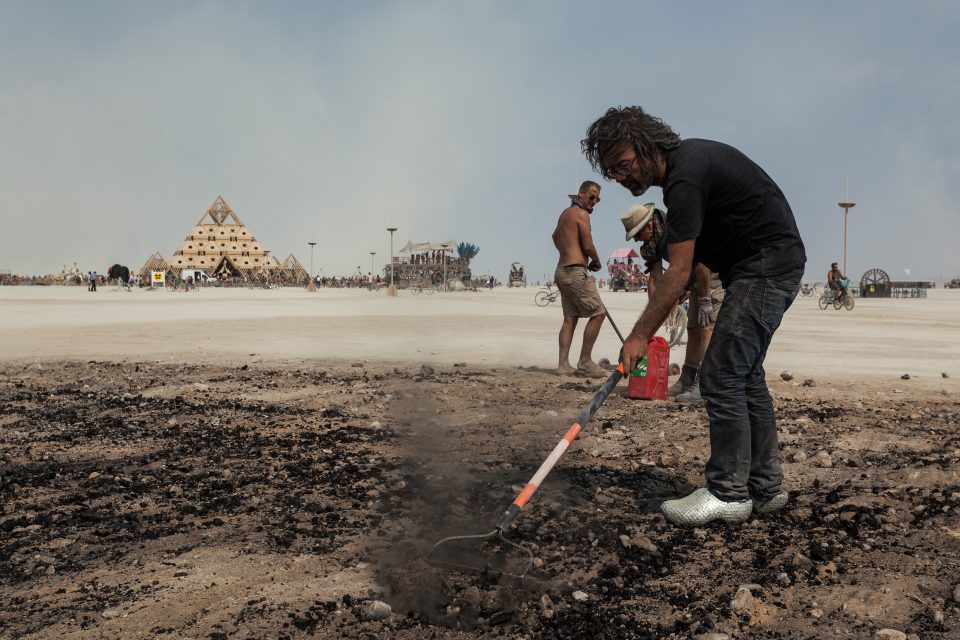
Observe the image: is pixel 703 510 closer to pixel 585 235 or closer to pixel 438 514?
pixel 438 514

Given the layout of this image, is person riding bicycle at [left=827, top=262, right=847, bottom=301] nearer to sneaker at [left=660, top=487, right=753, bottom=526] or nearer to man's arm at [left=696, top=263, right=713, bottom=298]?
man's arm at [left=696, top=263, right=713, bottom=298]

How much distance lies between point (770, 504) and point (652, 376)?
2872 millimetres

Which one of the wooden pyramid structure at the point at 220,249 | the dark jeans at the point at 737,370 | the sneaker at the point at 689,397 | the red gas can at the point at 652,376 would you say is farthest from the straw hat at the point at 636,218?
the wooden pyramid structure at the point at 220,249

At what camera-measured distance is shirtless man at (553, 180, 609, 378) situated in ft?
26.2

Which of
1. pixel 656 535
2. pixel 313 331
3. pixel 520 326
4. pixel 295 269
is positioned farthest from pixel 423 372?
pixel 295 269

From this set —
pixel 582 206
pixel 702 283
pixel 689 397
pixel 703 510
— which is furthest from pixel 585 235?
pixel 703 510

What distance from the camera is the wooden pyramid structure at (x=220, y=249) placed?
12294cm

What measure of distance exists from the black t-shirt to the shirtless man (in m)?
4.36

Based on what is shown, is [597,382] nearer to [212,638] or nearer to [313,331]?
[212,638]

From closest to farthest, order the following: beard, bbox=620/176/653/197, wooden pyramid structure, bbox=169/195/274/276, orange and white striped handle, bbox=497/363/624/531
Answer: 1. orange and white striped handle, bbox=497/363/624/531
2. beard, bbox=620/176/653/197
3. wooden pyramid structure, bbox=169/195/274/276

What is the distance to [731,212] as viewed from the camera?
3449 mm

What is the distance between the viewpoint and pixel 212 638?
97.2 inches

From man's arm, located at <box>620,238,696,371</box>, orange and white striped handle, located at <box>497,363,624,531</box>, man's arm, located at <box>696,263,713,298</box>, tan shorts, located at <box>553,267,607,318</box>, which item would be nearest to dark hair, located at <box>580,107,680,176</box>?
man's arm, located at <box>620,238,696,371</box>

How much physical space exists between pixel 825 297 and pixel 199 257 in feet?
372
